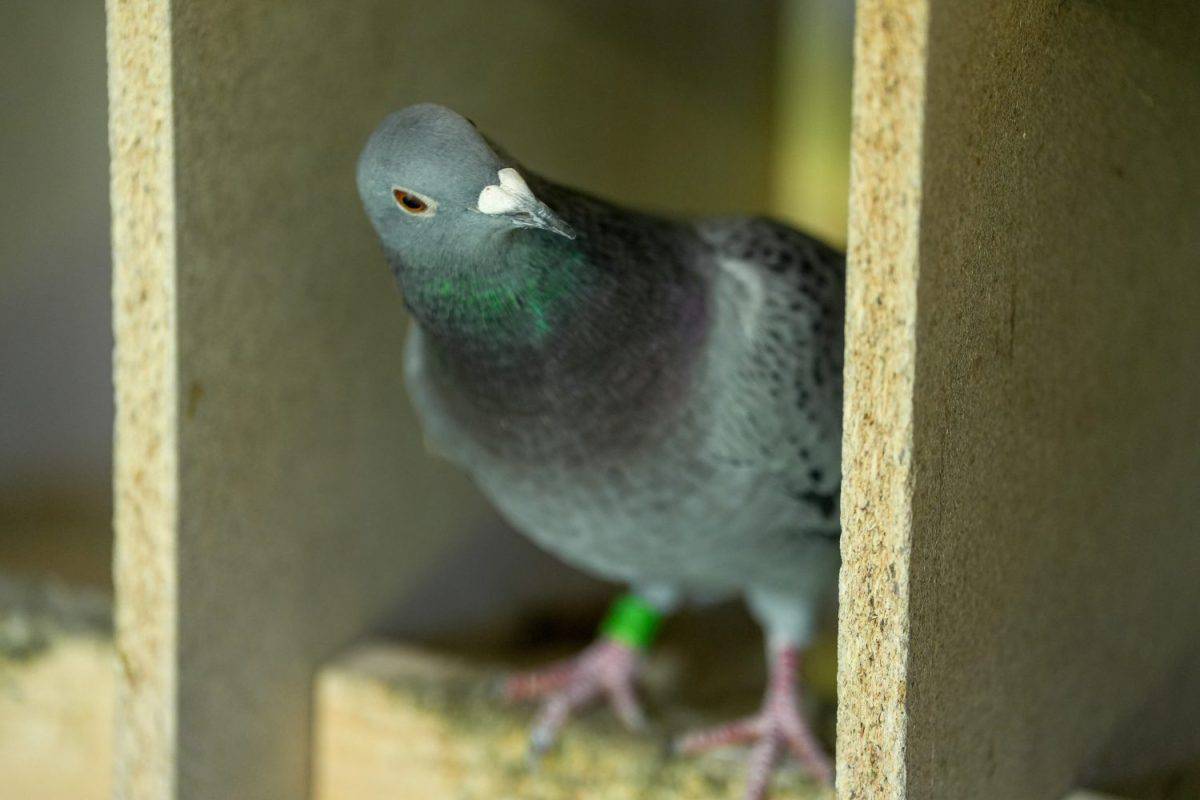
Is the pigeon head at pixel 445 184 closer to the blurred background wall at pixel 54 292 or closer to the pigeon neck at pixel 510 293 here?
the pigeon neck at pixel 510 293

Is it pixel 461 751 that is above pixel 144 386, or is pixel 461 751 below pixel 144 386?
below

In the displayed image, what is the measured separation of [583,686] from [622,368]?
0.94 metres

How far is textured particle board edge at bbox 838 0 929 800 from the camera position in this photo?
5.17 ft

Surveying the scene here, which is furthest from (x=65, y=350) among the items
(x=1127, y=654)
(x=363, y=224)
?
(x=1127, y=654)

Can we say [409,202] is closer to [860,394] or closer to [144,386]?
[144,386]

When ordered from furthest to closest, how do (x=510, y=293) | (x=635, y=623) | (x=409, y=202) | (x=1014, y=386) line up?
(x=635, y=623)
(x=510, y=293)
(x=409, y=202)
(x=1014, y=386)

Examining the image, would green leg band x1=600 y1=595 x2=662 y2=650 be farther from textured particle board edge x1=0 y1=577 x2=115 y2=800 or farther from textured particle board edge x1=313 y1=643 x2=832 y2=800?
textured particle board edge x1=0 y1=577 x2=115 y2=800

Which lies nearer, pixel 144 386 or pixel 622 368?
pixel 144 386

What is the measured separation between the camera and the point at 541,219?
6.91ft

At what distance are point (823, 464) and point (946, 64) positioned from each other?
112 centimetres

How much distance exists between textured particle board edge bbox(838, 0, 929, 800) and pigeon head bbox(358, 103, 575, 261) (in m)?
0.63

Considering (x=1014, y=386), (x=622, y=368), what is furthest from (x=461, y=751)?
(x=1014, y=386)

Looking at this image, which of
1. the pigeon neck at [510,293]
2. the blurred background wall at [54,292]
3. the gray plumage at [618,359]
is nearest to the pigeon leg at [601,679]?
the gray plumage at [618,359]

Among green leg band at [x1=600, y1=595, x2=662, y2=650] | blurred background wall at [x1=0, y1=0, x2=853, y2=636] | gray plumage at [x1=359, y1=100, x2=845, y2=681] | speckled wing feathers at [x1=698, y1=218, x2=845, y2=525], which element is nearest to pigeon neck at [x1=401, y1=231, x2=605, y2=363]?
gray plumage at [x1=359, y1=100, x2=845, y2=681]
